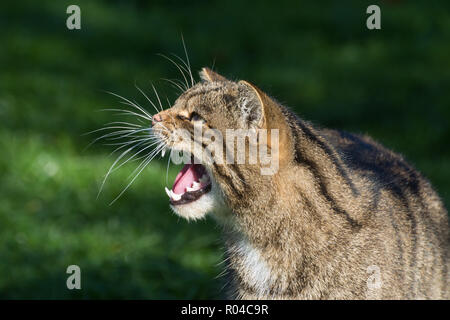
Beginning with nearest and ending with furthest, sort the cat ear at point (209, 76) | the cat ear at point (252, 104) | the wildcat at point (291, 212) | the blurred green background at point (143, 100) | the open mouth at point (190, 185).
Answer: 1. the cat ear at point (252, 104)
2. the wildcat at point (291, 212)
3. the open mouth at point (190, 185)
4. the cat ear at point (209, 76)
5. the blurred green background at point (143, 100)

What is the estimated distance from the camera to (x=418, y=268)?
3.38 meters

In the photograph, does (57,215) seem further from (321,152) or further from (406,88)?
(406,88)

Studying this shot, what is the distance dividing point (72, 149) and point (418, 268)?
3.45 meters

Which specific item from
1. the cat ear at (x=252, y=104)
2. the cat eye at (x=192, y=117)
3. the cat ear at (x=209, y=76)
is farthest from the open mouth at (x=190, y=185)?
the cat ear at (x=209, y=76)

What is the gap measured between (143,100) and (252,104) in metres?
3.76

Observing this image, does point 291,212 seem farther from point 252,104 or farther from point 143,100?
point 143,100

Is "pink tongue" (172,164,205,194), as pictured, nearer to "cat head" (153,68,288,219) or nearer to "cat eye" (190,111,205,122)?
"cat head" (153,68,288,219)

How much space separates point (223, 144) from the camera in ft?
10.3

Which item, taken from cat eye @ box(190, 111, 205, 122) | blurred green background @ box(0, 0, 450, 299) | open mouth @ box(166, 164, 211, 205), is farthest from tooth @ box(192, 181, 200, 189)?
blurred green background @ box(0, 0, 450, 299)

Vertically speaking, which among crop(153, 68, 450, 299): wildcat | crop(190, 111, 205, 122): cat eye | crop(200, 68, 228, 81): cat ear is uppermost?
crop(200, 68, 228, 81): cat ear

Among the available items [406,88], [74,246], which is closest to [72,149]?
[74,246]

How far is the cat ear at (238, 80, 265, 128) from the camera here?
9.81 ft

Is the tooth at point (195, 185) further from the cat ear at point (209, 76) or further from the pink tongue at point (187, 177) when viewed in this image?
the cat ear at point (209, 76)

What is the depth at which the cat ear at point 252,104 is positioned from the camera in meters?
2.99
